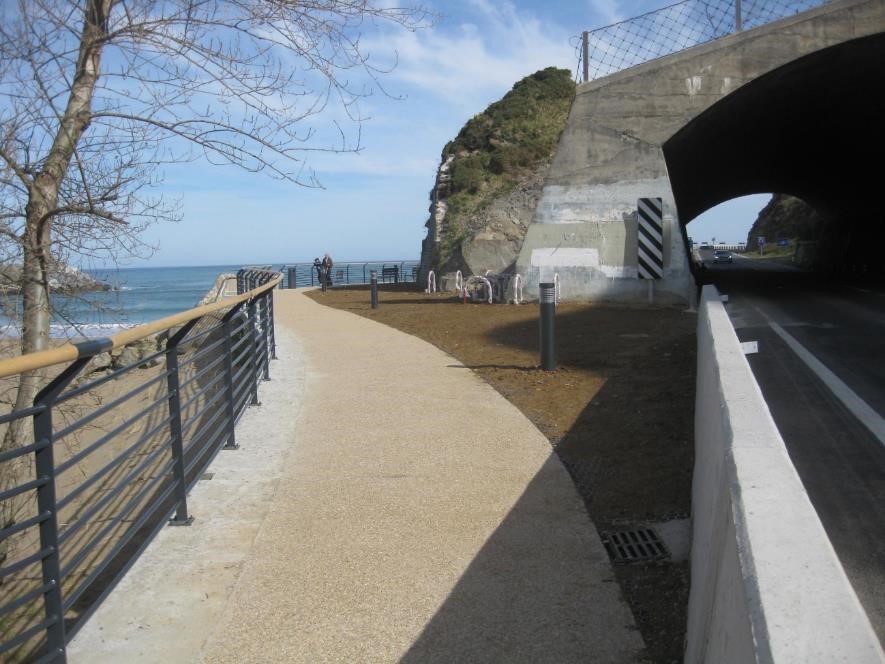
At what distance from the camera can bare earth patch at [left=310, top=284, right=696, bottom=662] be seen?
14.0 feet

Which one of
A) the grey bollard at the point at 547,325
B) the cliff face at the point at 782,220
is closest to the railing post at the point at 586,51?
the grey bollard at the point at 547,325

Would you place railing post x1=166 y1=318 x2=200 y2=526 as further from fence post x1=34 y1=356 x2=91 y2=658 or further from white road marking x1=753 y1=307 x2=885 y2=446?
white road marking x1=753 y1=307 x2=885 y2=446


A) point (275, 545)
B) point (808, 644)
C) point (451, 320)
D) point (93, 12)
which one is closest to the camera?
point (808, 644)

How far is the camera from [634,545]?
470 cm

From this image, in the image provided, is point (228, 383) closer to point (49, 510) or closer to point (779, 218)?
point (49, 510)

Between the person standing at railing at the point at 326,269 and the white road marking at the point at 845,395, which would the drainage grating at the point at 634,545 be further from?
the person standing at railing at the point at 326,269

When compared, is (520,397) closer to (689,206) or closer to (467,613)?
(467,613)

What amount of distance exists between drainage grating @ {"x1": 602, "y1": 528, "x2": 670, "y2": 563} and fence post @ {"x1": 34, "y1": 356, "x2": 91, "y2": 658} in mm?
2838

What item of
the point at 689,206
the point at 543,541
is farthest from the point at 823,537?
the point at 689,206

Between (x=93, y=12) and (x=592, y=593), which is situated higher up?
(x=93, y=12)

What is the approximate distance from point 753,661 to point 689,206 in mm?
33381

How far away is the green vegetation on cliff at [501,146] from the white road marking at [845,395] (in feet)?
64.6

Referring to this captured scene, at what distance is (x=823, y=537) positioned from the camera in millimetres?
2074

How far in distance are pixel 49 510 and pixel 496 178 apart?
100 feet
